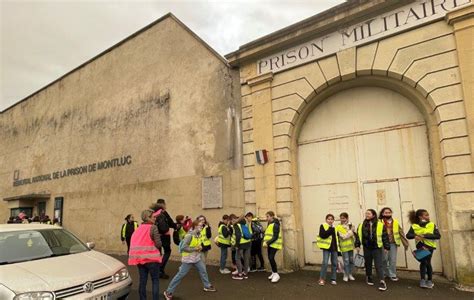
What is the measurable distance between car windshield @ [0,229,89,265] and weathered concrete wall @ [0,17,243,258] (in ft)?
16.6

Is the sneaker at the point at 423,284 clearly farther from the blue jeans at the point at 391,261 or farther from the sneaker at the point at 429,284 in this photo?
the blue jeans at the point at 391,261

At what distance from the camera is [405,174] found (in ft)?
26.8

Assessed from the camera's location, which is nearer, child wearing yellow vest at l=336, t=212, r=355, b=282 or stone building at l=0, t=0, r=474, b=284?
stone building at l=0, t=0, r=474, b=284

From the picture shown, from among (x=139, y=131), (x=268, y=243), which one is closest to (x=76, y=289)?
(x=268, y=243)

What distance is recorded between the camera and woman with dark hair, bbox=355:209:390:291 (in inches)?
271

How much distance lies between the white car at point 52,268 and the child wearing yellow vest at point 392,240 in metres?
5.21

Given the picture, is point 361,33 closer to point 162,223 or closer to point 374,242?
point 374,242

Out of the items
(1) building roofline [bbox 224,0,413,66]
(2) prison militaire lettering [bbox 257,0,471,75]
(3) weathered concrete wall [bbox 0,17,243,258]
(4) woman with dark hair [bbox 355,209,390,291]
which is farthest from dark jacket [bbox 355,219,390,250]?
(1) building roofline [bbox 224,0,413,66]

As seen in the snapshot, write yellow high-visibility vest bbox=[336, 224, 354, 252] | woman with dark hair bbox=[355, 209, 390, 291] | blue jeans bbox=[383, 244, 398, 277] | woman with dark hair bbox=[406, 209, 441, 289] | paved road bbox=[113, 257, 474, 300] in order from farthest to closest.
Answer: yellow high-visibility vest bbox=[336, 224, 354, 252]
blue jeans bbox=[383, 244, 398, 277]
woman with dark hair bbox=[355, 209, 390, 291]
woman with dark hair bbox=[406, 209, 441, 289]
paved road bbox=[113, 257, 474, 300]

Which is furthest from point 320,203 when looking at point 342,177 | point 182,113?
point 182,113

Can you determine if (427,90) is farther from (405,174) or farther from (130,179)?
(130,179)

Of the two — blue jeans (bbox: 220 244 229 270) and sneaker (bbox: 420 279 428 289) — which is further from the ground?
blue jeans (bbox: 220 244 229 270)

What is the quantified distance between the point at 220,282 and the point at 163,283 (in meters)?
1.32

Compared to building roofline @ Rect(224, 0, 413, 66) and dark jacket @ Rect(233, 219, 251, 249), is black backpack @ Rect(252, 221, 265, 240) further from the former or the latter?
building roofline @ Rect(224, 0, 413, 66)
